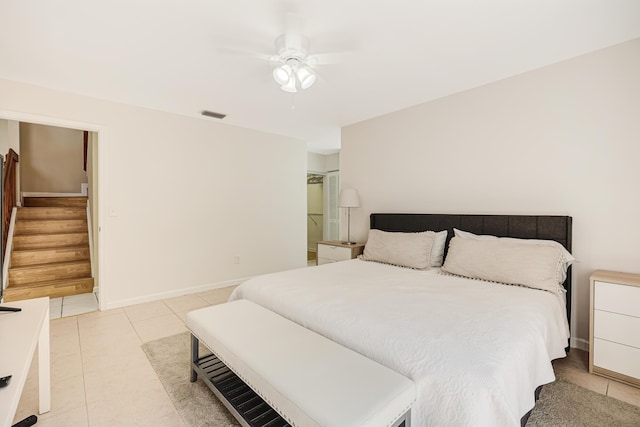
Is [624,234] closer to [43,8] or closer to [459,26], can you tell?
[459,26]

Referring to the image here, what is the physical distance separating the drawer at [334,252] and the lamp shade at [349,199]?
1.93 ft

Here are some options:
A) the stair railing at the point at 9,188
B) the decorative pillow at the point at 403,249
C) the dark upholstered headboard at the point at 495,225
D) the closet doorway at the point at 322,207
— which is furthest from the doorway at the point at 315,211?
the stair railing at the point at 9,188

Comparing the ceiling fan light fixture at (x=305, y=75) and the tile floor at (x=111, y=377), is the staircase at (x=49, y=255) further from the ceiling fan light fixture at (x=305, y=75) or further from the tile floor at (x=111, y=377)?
the ceiling fan light fixture at (x=305, y=75)

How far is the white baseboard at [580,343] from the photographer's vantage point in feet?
7.88

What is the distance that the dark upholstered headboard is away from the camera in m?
2.41

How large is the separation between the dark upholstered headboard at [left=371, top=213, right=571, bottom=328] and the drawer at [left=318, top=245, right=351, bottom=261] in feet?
1.87

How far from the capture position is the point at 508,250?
2.34m

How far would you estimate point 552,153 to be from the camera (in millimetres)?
2529

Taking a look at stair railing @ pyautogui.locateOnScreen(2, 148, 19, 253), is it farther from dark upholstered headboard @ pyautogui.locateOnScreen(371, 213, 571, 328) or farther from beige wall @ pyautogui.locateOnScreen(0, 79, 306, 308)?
dark upholstered headboard @ pyautogui.locateOnScreen(371, 213, 571, 328)

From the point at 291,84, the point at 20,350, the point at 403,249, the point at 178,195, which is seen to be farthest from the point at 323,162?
the point at 20,350

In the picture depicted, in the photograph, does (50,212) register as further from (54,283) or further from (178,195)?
(178,195)

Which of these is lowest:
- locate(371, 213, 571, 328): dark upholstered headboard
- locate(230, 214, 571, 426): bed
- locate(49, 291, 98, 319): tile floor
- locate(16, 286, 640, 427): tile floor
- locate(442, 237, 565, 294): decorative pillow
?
locate(16, 286, 640, 427): tile floor

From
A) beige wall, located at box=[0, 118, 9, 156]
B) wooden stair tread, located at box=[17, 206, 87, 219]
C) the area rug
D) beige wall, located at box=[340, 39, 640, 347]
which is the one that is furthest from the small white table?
beige wall, located at box=[0, 118, 9, 156]

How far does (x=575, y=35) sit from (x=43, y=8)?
3.59m
